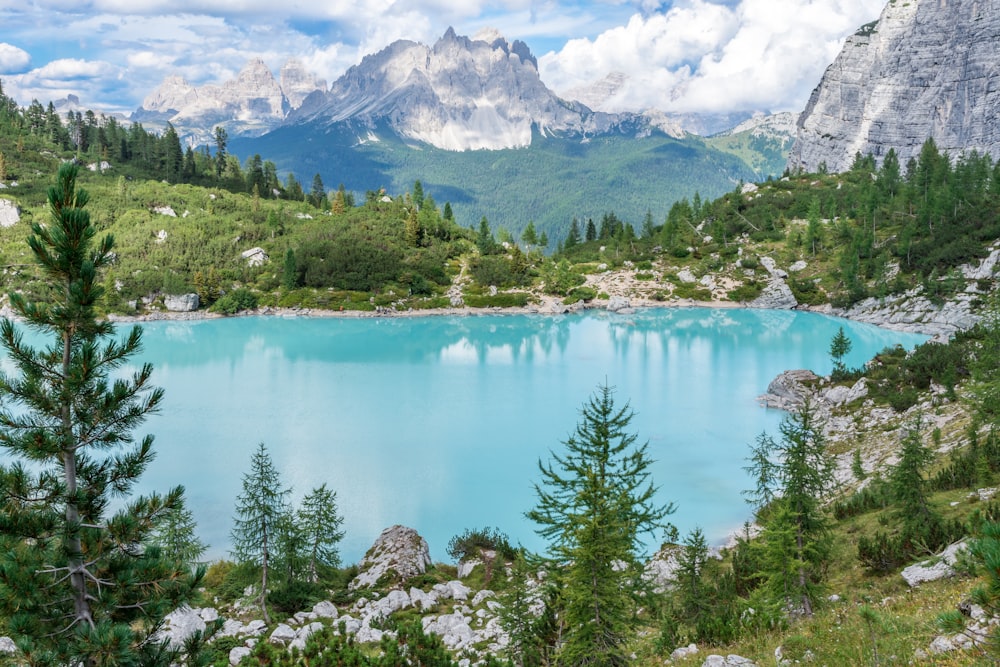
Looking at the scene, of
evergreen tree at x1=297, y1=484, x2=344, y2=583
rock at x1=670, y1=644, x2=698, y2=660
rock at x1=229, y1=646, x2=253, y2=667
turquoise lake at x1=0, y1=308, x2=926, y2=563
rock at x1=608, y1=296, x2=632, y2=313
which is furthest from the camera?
rock at x1=608, y1=296, x2=632, y2=313

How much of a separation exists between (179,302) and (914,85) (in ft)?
519

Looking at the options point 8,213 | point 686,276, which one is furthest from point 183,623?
point 8,213

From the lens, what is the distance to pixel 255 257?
94.4 metres

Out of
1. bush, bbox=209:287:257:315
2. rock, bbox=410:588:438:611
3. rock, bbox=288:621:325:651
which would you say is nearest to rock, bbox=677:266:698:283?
bush, bbox=209:287:257:315

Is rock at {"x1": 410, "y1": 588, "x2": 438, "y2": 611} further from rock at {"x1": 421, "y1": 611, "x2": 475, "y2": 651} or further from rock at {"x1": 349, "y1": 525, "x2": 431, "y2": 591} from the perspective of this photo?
rock at {"x1": 349, "y1": 525, "x2": 431, "y2": 591}

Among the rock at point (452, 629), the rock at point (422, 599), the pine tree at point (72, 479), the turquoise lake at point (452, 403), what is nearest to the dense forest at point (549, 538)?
the pine tree at point (72, 479)

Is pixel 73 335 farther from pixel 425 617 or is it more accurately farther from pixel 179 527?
pixel 179 527

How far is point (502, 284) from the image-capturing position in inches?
3686

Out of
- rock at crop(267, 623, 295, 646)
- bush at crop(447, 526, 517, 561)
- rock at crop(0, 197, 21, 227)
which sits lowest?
bush at crop(447, 526, 517, 561)

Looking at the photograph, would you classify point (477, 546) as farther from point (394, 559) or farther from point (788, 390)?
point (788, 390)

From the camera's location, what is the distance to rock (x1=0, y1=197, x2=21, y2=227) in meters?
88.3

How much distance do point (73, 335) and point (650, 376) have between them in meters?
50.7

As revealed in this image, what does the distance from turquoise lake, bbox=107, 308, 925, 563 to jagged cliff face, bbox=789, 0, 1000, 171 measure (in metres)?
89.7

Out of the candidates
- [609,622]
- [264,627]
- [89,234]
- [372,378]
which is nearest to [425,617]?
[264,627]
